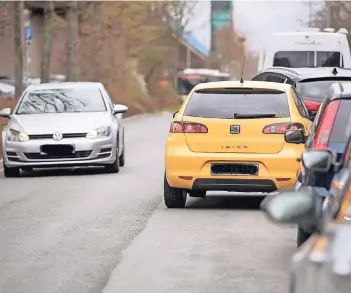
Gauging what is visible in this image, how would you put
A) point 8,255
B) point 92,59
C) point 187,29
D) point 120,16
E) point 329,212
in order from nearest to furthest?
point 329,212
point 8,255
point 92,59
point 120,16
point 187,29

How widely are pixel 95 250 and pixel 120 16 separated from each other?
47613 millimetres

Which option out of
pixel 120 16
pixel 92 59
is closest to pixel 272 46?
pixel 92 59

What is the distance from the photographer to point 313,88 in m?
16.9

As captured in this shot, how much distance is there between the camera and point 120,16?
189 ft

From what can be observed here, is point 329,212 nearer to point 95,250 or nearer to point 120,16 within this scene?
point 95,250

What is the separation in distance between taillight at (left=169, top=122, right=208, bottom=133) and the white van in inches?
543

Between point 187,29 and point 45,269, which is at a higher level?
point 45,269

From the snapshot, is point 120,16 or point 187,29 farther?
point 187,29

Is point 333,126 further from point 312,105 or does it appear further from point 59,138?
point 59,138

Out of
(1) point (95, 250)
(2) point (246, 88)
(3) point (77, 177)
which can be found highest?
(2) point (246, 88)

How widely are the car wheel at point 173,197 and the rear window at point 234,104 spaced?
34.7 inches

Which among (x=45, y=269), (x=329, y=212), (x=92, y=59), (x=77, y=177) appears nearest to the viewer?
(x=329, y=212)

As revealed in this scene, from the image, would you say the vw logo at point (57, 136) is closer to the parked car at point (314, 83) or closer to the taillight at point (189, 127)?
the parked car at point (314, 83)

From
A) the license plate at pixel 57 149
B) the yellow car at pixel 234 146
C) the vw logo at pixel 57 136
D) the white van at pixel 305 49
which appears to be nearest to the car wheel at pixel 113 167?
the license plate at pixel 57 149
